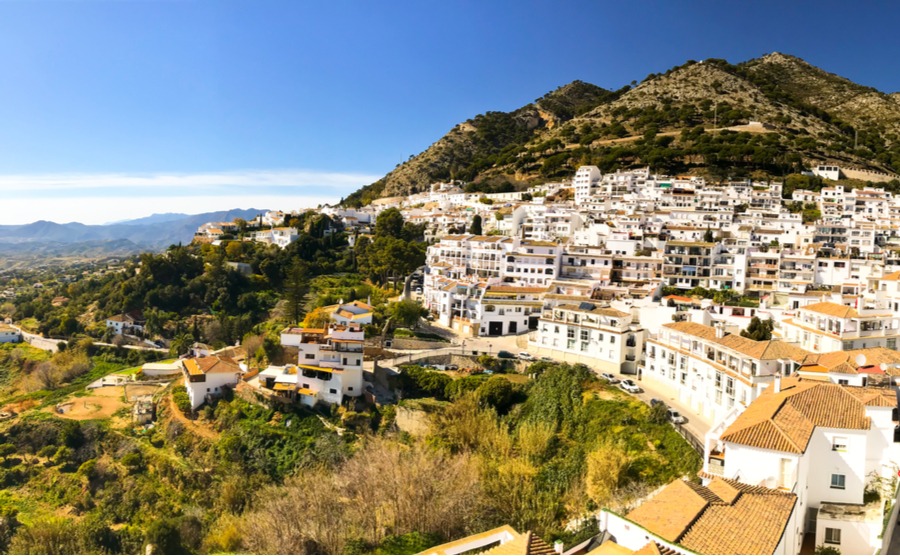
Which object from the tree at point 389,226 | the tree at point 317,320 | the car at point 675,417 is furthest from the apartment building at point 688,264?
the tree at point 389,226

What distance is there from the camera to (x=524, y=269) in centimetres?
4150

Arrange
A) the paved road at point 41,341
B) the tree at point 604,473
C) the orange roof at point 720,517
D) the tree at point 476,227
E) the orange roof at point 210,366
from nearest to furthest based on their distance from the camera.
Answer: the orange roof at point 720,517, the tree at point 604,473, the orange roof at point 210,366, the paved road at point 41,341, the tree at point 476,227

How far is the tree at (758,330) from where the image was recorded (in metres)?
25.5

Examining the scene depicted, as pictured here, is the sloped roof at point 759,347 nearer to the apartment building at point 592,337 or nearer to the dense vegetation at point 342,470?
the dense vegetation at point 342,470

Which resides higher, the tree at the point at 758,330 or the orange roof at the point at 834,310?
the orange roof at the point at 834,310

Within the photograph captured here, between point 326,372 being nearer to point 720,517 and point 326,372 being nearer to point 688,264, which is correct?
point 720,517

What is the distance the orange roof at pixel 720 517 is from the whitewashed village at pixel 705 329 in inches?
1.6

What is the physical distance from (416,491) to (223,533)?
7.18 m

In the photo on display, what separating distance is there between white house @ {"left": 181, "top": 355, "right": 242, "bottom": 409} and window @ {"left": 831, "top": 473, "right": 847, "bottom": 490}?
26.1 m

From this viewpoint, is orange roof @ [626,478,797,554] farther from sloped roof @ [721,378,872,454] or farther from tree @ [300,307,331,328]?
tree @ [300,307,331,328]

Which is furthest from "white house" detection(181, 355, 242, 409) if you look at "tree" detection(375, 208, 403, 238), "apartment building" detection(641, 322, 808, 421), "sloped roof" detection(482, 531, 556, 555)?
"tree" detection(375, 208, 403, 238)

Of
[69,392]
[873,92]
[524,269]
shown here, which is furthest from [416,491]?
[873,92]

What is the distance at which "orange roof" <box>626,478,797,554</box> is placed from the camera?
9906 mm

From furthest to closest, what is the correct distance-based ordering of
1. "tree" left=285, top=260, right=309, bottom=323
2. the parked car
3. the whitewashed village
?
"tree" left=285, top=260, right=309, bottom=323, the parked car, the whitewashed village
